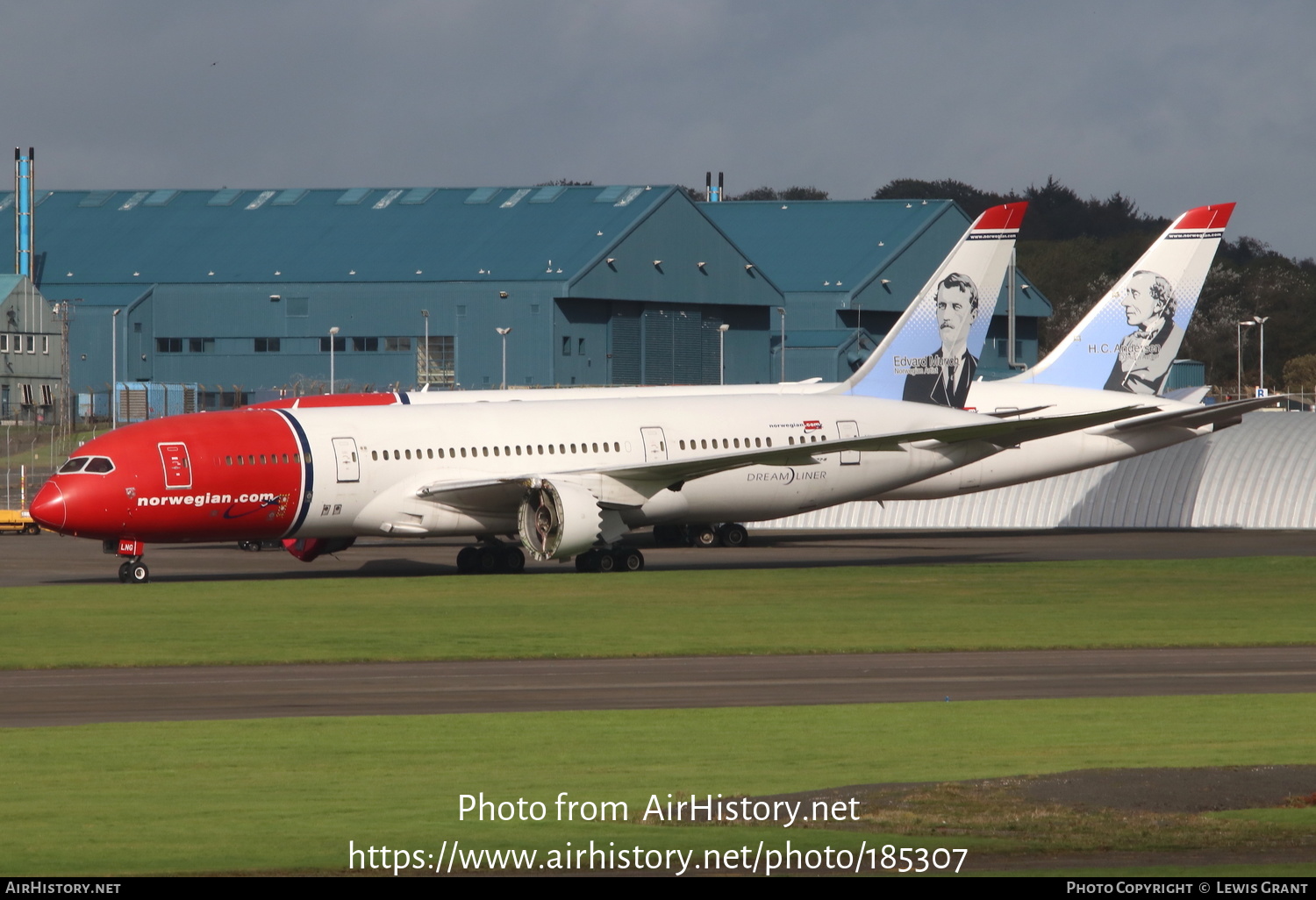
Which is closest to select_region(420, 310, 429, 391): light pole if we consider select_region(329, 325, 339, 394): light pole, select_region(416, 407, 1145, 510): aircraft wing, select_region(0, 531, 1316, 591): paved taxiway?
select_region(329, 325, 339, 394): light pole

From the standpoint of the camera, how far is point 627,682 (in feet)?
87.6

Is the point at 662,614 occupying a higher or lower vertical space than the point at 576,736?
lower

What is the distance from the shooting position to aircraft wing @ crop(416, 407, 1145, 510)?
46.0 metres

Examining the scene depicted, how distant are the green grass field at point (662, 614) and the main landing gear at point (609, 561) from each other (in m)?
1.05

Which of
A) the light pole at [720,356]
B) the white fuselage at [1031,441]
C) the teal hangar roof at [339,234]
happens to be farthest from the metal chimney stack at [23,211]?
the white fuselage at [1031,441]

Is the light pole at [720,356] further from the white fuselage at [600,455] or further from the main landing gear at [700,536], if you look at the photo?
the white fuselage at [600,455]

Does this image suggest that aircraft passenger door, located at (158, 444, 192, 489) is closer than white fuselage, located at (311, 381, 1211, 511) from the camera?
Yes

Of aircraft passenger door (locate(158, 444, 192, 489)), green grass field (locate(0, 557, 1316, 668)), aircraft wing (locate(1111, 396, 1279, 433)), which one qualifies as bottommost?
green grass field (locate(0, 557, 1316, 668))

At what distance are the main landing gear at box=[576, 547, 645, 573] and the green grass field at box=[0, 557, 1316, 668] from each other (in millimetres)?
1046

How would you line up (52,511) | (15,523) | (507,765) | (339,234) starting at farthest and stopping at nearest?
(339,234) < (15,523) < (52,511) < (507,765)

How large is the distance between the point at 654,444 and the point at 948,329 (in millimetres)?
13195

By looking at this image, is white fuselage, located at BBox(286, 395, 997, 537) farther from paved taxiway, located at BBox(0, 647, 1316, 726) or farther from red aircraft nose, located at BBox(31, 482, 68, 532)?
paved taxiway, located at BBox(0, 647, 1316, 726)

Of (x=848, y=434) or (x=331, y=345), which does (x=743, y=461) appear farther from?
(x=331, y=345)

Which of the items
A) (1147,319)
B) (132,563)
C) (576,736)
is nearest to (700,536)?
(1147,319)
